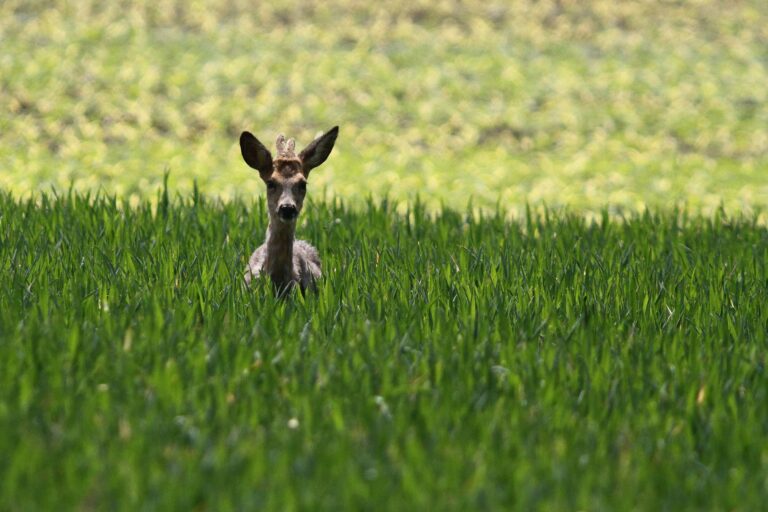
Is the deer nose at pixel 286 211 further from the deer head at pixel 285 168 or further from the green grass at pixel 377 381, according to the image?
the green grass at pixel 377 381

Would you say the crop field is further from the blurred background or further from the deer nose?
the deer nose

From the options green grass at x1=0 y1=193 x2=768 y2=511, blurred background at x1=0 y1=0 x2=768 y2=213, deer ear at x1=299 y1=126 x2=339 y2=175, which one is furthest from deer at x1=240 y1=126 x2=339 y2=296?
blurred background at x1=0 y1=0 x2=768 y2=213

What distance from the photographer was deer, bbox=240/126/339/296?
6129 millimetres

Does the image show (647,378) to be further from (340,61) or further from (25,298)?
(340,61)

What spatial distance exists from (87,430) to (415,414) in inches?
49.0

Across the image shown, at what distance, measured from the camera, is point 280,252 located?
6352mm

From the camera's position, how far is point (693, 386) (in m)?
5.02

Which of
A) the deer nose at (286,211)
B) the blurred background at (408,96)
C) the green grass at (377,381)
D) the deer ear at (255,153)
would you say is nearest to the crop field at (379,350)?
the green grass at (377,381)

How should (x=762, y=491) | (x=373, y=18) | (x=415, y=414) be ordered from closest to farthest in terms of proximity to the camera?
1. (x=762, y=491)
2. (x=415, y=414)
3. (x=373, y=18)

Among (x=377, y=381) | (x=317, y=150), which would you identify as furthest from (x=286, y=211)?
(x=377, y=381)

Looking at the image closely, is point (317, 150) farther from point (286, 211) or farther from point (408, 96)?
point (408, 96)

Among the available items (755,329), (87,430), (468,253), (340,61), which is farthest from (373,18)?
(87,430)

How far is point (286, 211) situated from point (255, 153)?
0.39 metres

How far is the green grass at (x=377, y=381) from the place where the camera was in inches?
157
